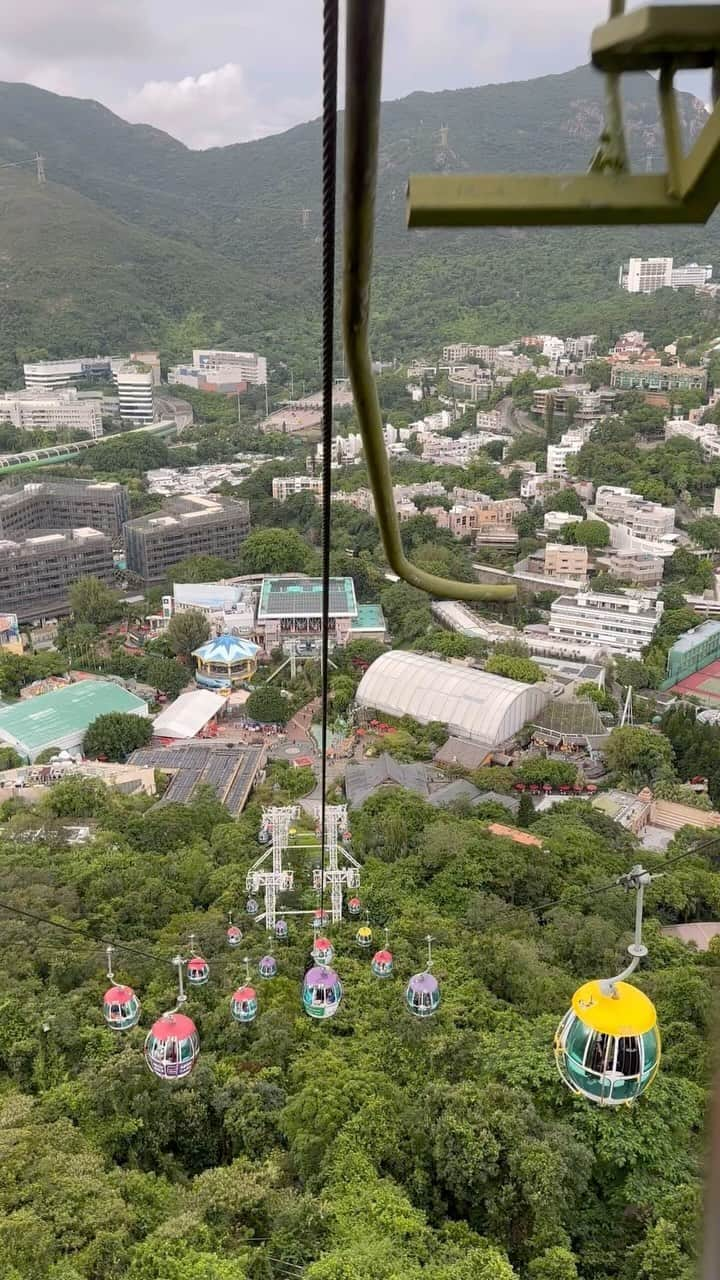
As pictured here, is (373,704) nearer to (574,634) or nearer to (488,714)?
(488,714)

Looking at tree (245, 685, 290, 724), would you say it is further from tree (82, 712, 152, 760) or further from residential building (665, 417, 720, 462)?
residential building (665, 417, 720, 462)

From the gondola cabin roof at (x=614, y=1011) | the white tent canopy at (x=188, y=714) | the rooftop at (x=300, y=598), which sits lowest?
the white tent canopy at (x=188, y=714)

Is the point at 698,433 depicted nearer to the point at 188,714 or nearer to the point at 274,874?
the point at 188,714

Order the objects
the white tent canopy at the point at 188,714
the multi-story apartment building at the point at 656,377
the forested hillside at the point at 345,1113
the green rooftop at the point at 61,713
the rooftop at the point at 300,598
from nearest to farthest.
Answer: the forested hillside at the point at 345,1113 < the green rooftop at the point at 61,713 < the white tent canopy at the point at 188,714 < the rooftop at the point at 300,598 < the multi-story apartment building at the point at 656,377

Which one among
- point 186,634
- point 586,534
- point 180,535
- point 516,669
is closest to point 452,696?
point 516,669

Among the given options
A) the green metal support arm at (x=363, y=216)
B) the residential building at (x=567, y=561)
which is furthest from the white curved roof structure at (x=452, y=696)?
the green metal support arm at (x=363, y=216)

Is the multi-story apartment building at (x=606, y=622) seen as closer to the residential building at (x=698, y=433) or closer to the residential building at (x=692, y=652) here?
A: the residential building at (x=692, y=652)
